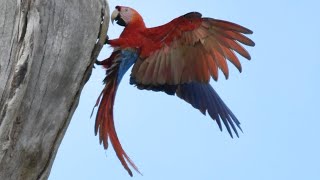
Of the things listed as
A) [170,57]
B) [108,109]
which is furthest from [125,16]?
[108,109]

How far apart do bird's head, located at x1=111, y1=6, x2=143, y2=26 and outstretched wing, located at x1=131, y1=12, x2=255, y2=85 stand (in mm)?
197

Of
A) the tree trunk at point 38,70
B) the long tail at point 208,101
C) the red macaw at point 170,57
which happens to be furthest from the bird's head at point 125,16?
the tree trunk at point 38,70

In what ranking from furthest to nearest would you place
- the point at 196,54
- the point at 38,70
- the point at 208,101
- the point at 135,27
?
1. the point at 208,101
2. the point at 135,27
3. the point at 196,54
4. the point at 38,70

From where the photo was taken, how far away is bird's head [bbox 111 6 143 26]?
238cm

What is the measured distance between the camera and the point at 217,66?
2.22m

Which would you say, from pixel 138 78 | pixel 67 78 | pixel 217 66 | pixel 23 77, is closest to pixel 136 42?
pixel 138 78

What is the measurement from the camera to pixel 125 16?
2.41 metres

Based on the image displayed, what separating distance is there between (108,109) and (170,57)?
12.6 inches

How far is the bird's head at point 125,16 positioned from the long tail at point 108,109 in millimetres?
181

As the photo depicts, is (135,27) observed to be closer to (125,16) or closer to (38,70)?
(125,16)

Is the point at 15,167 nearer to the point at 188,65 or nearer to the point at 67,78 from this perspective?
the point at 67,78

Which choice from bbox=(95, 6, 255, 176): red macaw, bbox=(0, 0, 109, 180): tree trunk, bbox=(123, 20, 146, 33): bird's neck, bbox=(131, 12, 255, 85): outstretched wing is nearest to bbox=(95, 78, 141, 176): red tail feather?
bbox=(95, 6, 255, 176): red macaw

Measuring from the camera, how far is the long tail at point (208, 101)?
2352 millimetres

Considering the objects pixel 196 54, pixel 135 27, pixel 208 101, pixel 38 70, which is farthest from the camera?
pixel 208 101
